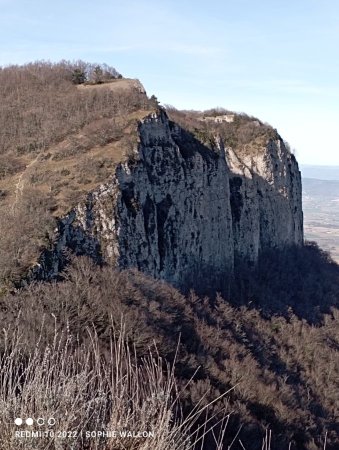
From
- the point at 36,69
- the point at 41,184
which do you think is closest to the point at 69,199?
the point at 41,184

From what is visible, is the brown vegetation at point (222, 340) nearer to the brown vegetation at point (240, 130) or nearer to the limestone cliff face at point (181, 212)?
the limestone cliff face at point (181, 212)

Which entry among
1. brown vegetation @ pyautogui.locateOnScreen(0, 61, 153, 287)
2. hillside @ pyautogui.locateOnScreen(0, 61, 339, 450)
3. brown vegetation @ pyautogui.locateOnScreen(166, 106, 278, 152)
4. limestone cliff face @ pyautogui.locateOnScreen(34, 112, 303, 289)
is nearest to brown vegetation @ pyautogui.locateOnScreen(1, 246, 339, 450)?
hillside @ pyautogui.locateOnScreen(0, 61, 339, 450)

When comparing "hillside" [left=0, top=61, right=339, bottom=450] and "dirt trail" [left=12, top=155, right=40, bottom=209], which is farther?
"dirt trail" [left=12, top=155, right=40, bottom=209]

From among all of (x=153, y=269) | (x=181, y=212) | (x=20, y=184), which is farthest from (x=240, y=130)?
(x=20, y=184)

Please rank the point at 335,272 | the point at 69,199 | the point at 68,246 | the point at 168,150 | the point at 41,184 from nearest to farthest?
1. the point at 68,246
2. the point at 69,199
3. the point at 41,184
4. the point at 168,150
5. the point at 335,272

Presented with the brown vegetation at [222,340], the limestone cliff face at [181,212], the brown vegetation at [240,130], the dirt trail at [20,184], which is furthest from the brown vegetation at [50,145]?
the brown vegetation at [240,130]

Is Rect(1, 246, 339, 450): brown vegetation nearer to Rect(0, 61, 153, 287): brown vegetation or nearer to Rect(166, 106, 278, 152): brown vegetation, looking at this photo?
Rect(0, 61, 153, 287): brown vegetation

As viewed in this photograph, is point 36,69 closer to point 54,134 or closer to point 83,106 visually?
point 83,106
